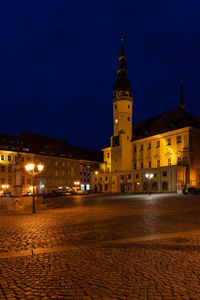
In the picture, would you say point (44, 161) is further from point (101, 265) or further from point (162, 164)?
point (101, 265)

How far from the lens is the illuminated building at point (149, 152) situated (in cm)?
5884

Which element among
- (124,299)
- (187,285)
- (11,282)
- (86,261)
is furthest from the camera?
(86,261)

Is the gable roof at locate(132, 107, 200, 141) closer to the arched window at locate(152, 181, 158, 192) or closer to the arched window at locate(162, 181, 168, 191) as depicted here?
the arched window at locate(152, 181, 158, 192)

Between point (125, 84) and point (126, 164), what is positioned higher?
point (125, 84)

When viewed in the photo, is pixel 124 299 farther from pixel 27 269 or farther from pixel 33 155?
pixel 33 155

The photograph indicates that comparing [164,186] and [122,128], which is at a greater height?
[122,128]

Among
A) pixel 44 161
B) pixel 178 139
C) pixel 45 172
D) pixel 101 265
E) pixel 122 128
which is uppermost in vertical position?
pixel 122 128

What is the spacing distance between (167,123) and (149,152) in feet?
29.0

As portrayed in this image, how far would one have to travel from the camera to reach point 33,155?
273 ft

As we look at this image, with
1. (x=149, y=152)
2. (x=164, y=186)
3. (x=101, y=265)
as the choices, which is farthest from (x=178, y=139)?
→ (x=101, y=265)

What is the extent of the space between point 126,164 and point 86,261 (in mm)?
68963

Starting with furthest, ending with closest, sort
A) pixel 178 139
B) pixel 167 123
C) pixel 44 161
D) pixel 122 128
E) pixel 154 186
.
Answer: pixel 44 161, pixel 122 128, pixel 167 123, pixel 154 186, pixel 178 139

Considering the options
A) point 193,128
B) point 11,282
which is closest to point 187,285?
point 11,282

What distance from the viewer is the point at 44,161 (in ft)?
281
